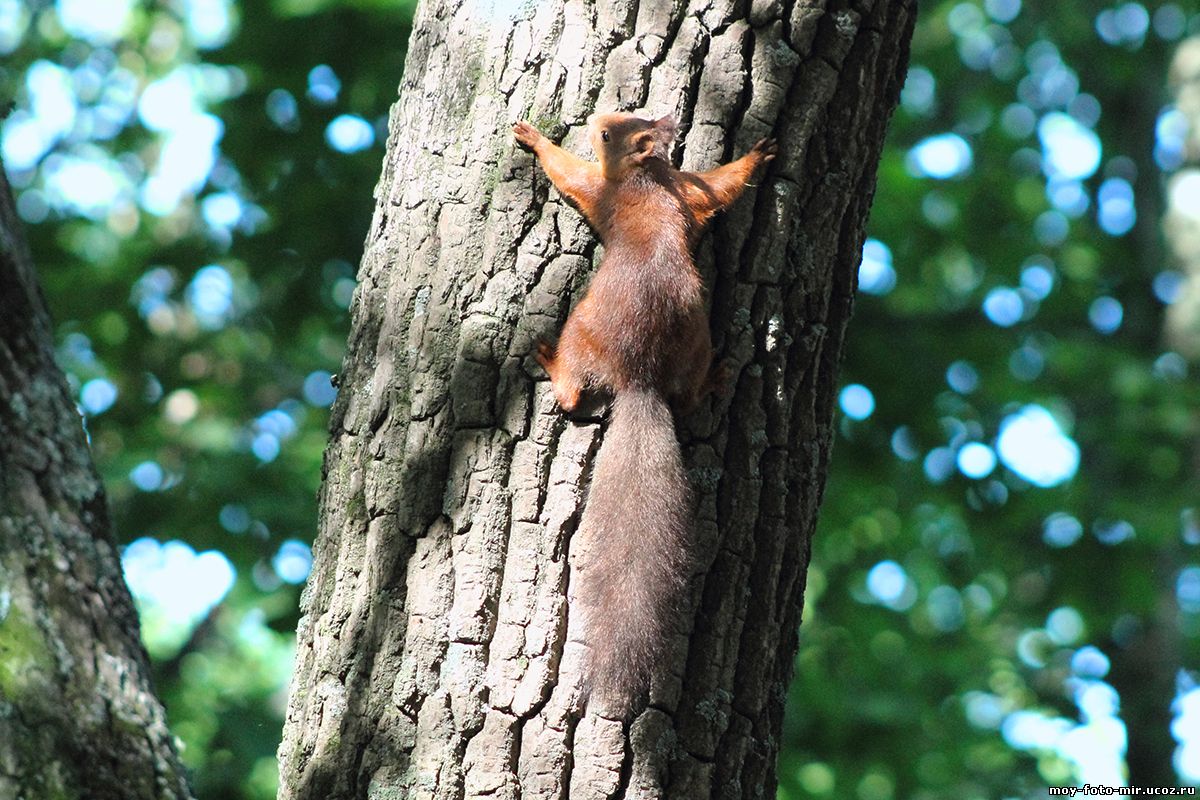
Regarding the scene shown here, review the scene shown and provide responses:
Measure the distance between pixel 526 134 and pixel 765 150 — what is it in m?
0.45

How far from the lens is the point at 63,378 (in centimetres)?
232

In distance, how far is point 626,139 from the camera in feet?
7.18

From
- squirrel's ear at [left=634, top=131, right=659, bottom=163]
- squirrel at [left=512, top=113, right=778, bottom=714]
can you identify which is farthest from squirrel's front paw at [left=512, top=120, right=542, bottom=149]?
squirrel's ear at [left=634, top=131, right=659, bottom=163]

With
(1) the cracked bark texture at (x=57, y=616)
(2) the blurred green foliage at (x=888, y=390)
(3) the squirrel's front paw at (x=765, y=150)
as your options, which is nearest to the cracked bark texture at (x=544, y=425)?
(3) the squirrel's front paw at (x=765, y=150)

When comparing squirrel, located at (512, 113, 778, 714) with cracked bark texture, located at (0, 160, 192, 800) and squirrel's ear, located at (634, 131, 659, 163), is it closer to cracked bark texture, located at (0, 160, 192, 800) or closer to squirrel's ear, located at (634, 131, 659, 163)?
squirrel's ear, located at (634, 131, 659, 163)

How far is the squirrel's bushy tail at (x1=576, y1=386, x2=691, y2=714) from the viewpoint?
A: 1.90 m

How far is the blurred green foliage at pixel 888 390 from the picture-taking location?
5785 millimetres

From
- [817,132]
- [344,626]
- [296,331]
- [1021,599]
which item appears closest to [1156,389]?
[1021,599]

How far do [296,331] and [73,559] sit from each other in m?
4.20

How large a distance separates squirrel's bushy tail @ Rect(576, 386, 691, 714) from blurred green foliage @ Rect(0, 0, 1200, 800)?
346 centimetres

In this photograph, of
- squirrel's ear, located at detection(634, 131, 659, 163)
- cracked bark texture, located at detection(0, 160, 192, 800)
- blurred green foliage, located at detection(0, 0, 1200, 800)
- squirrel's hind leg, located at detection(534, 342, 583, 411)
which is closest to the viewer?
cracked bark texture, located at detection(0, 160, 192, 800)

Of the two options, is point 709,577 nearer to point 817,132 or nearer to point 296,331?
point 817,132

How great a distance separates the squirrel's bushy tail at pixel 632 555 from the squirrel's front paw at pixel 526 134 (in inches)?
21.5

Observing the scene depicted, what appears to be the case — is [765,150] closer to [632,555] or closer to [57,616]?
[632,555]
